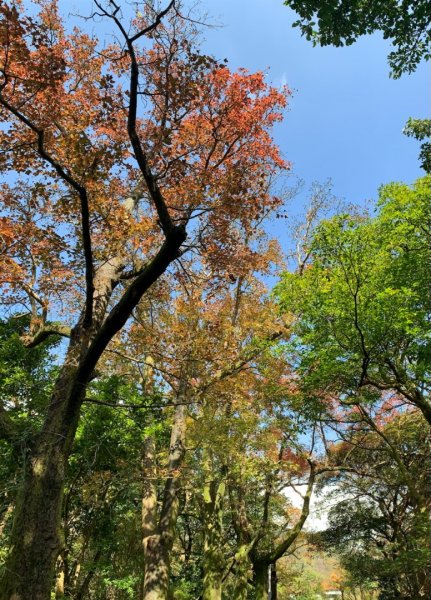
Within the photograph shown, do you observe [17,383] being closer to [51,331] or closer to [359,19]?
[51,331]

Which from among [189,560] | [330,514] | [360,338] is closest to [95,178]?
[360,338]

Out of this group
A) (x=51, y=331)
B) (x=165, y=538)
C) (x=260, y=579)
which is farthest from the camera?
(x=260, y=579)

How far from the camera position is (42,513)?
481 centimetres

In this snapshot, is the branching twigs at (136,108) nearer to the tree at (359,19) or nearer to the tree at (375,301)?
the tree at (359,19)

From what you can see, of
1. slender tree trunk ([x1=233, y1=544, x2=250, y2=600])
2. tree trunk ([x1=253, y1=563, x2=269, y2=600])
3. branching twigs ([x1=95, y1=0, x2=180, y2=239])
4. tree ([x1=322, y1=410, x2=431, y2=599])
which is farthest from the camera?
tree ([x1=322, y1=410, x2=431, y2=599])

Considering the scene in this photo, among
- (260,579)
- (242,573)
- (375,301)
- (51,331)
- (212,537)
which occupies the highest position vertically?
(375,301)

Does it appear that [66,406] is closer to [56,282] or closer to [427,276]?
[56,282]

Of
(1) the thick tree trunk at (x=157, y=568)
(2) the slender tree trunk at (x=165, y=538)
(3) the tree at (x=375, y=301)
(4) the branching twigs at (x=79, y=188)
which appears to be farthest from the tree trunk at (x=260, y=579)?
(4) the branching twigs at (x=79, y=188)

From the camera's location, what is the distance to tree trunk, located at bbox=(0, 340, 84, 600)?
4.53 meters

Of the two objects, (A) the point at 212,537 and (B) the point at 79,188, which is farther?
(A) the point at 212,537

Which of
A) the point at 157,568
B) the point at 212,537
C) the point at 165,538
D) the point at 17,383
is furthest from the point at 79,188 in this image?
the point at 212,537

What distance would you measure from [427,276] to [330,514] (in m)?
15.6

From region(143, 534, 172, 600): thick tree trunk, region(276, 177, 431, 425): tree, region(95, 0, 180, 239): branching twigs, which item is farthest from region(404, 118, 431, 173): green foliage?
region(143, 534, 172, 600): thick tree trunk

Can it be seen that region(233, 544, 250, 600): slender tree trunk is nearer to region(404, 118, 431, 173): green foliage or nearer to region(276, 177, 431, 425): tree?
region(276, 177, 431, 425): tree
